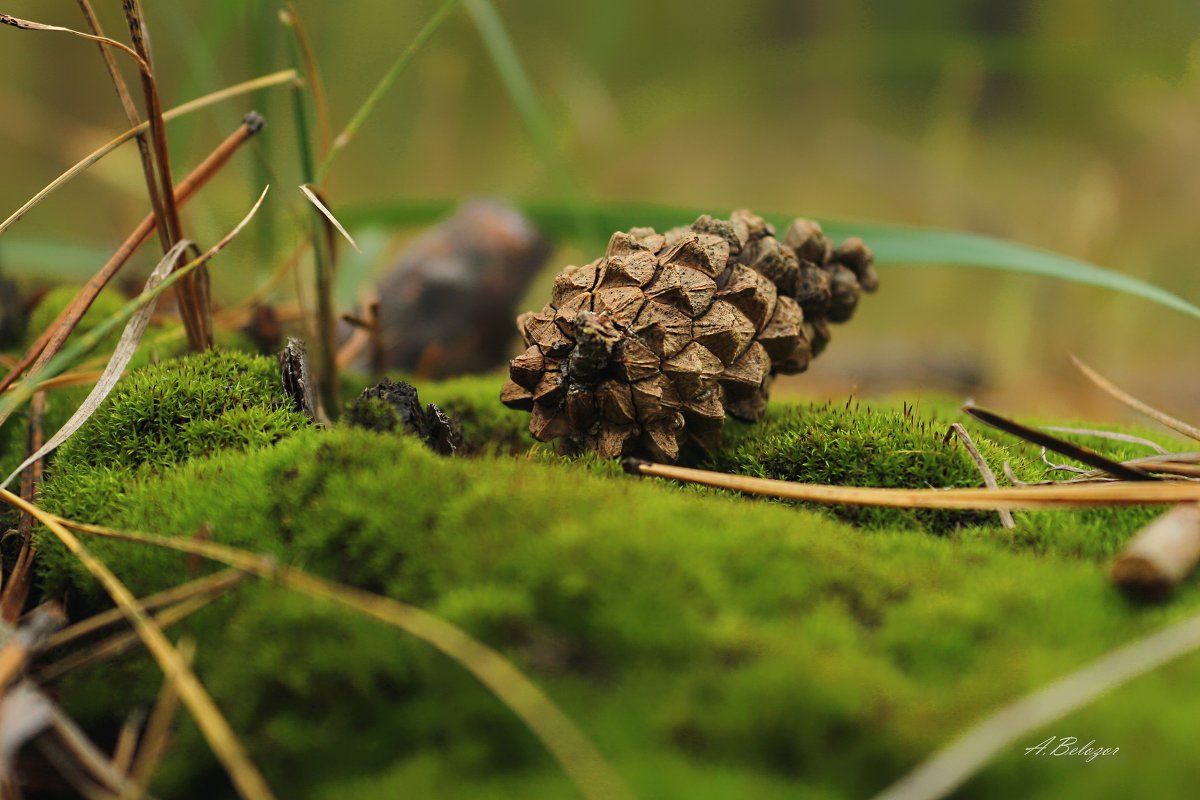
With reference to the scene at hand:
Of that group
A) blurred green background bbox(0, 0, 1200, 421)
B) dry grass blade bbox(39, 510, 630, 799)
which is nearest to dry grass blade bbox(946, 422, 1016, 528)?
dry grass blade bbox(39, 510, 630, 799)

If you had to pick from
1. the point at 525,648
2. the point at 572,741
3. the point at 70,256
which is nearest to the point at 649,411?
the point at 525,648

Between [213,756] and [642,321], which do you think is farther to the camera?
[642,321]

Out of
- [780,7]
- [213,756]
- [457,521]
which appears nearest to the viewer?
[213,756]

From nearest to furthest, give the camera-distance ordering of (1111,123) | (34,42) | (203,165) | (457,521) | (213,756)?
(213,756) → (457,521) → (203,165) → (34,42) → (1111,123)

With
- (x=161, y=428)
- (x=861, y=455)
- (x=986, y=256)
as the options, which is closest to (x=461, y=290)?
(x=161, y=428)

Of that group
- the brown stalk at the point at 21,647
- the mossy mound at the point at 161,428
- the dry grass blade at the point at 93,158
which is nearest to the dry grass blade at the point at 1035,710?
the brown stalk at the point at 21,647

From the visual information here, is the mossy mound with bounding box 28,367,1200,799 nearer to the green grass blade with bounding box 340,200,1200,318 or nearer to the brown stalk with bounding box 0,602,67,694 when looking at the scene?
the brown stalk with bounding box 0,602,67,694

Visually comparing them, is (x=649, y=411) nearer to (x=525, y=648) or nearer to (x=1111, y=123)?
(x=525, y=648)
